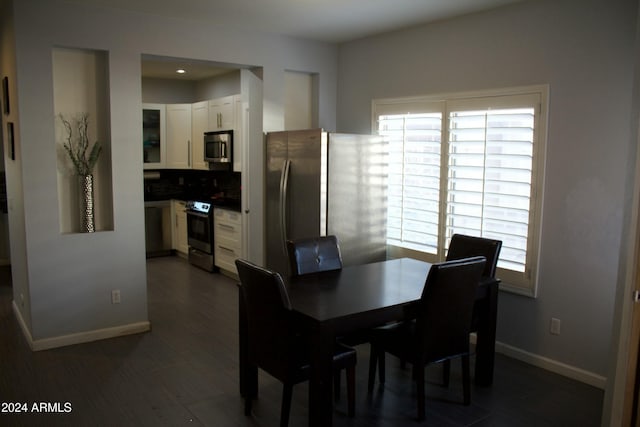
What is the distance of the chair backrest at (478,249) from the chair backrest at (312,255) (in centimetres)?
94

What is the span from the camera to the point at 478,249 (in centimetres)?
374

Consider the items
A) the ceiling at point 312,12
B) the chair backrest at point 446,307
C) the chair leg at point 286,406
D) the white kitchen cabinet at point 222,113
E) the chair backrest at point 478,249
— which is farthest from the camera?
the white kitchen cabinet at point 222,113

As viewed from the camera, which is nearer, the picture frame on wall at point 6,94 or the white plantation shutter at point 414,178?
the picture frame on wall at point 6,94

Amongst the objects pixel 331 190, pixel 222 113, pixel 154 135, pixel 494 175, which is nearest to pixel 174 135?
pixel 154 135

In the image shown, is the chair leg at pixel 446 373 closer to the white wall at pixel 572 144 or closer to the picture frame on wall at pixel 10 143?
the white wall at pixel 572 144

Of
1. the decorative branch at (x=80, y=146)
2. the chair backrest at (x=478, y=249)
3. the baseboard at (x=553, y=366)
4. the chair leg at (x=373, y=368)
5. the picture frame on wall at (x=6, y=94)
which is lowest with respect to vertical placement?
the baseboard at (x=553, y=366)

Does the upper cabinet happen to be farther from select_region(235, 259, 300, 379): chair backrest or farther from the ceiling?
select_region(235, 259, 300, 379): chair backrest

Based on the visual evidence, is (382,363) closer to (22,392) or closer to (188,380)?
(188,380)

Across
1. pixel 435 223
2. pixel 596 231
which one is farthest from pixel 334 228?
pixel 596 231

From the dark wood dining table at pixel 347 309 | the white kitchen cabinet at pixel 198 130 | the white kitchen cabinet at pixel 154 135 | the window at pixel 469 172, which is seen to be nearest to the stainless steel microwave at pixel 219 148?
the white kitchen cabinet at pixel 198 130

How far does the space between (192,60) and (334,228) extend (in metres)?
1.93

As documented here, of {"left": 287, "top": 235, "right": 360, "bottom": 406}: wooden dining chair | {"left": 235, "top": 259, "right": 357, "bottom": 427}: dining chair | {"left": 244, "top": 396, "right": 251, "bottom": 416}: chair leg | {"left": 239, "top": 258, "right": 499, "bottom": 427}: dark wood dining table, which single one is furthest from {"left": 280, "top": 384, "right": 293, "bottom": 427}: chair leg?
{"left": 287, "top": 235, "right": 360, "bottom": 406}: wooden dining chair

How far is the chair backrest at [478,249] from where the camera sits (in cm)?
361

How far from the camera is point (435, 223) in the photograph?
445cm
